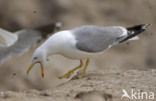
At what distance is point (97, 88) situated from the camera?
88.7 inches

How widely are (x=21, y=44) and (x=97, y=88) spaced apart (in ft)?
4.30

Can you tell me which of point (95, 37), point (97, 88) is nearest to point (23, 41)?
point (95, 37)

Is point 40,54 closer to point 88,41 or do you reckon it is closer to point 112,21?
point 88,41

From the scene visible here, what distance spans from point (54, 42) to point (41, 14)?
2.18 meters

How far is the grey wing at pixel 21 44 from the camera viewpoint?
10.7 feet

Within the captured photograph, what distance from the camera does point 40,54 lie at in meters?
2.58

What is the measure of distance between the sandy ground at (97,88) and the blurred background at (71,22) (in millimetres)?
1798

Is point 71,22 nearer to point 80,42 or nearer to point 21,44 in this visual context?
point 21,44

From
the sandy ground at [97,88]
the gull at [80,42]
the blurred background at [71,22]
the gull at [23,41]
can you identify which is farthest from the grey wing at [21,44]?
the blurred background at [71,22]

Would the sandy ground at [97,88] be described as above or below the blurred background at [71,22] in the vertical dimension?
below

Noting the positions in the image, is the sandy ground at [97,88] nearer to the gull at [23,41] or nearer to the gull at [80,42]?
the gull at [80,42]

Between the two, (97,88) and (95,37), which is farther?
(95,37)

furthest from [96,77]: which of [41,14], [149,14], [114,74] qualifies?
[149,14]

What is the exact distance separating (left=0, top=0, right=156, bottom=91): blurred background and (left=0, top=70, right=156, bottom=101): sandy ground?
1798 mm
